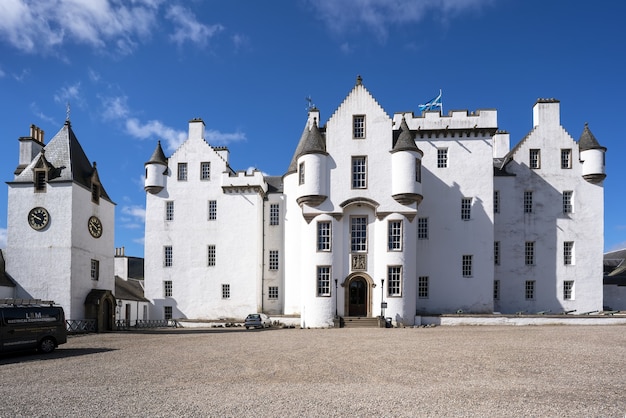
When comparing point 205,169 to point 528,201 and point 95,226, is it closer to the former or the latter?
point 95,226

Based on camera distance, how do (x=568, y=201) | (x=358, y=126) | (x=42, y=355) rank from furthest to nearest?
(x=568, y=201) → (x=358, y=126) → (x=42, y=355)

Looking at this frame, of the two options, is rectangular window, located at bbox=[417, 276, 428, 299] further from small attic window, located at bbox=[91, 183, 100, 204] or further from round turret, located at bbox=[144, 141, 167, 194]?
small attic window, located at bbox=[91, 183, 100, 204]

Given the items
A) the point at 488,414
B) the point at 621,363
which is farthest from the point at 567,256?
the point at 488,414

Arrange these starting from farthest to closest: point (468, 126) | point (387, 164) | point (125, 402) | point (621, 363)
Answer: point (468, 126) → point (387, 164) → point (621, 363) → point (125, 402)

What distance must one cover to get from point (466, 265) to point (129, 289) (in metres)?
30.8

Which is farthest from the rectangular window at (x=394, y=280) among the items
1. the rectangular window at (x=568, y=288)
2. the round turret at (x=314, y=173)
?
the rectangular window at (x=568, y=288)

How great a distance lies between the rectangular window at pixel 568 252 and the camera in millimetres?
37969

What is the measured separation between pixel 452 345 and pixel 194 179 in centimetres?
2888

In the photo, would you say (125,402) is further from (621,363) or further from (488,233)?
(488,233)

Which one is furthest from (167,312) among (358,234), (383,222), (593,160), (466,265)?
(593,160)

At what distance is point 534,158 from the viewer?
3869 cm

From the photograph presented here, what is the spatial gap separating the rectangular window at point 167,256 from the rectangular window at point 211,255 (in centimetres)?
324

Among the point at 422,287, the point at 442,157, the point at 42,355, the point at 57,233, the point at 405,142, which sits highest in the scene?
the point at 405,142

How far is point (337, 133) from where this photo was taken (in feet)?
115
